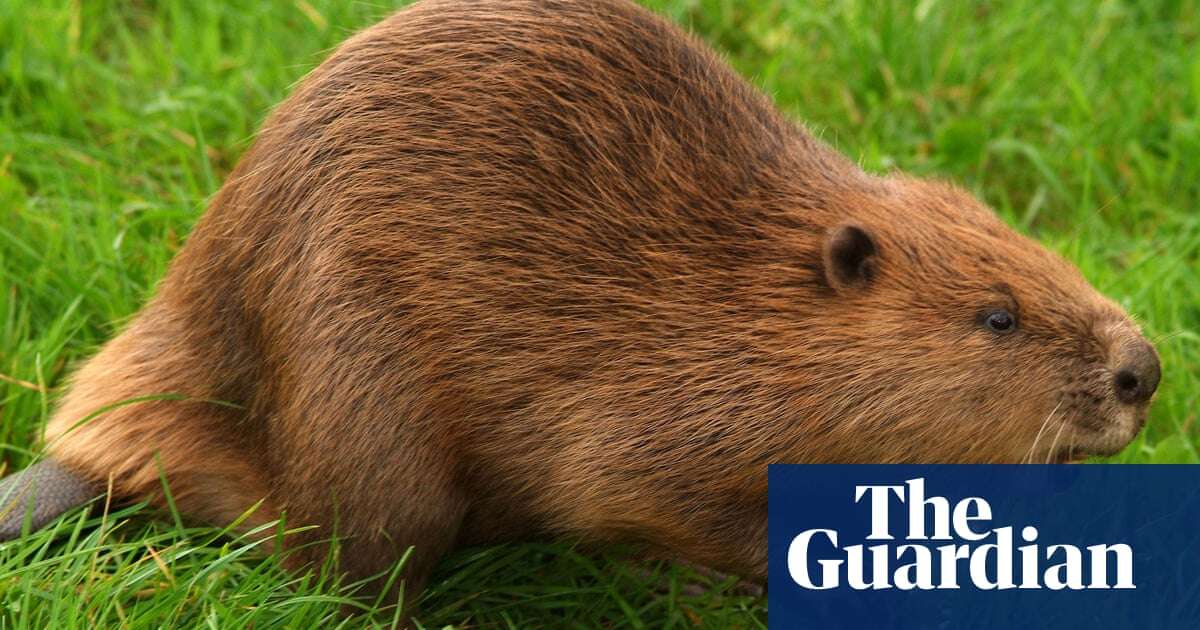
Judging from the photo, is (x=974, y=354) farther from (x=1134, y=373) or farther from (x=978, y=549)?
(x=978, y=549)

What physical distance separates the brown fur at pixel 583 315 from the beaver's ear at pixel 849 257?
0.03 feet

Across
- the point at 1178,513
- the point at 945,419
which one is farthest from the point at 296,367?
the point at 1178,513

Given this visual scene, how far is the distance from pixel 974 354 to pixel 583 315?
73 cm

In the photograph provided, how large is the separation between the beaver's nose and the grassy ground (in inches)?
35.0

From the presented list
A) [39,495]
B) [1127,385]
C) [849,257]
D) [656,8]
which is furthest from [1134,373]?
[656,8]

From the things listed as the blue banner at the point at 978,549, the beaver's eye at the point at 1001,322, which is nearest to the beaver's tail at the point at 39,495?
the blue banner at the point at 978,549

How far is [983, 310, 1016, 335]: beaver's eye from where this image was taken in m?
3.12

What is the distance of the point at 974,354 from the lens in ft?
10.1

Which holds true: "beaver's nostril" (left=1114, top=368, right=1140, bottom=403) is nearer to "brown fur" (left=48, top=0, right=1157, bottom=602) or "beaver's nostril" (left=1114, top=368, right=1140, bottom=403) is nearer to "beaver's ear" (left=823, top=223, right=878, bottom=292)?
"brown fur" (left=48, top=0, right=1157, bottom=602)

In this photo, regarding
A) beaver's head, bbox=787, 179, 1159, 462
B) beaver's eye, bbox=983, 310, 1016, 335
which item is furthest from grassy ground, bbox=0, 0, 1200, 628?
beaver's eye, bbox=983, 310, 1016, 335

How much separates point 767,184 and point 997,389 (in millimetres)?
600

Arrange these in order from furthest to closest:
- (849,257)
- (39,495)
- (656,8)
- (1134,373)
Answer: (656,8) → (39,495) → (849,257) → (1134,373)

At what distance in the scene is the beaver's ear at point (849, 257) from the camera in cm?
316

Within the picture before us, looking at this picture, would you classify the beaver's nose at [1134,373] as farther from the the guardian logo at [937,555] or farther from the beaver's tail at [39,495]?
the beaver's tail at [39,495]
